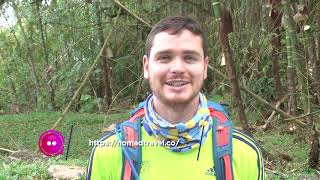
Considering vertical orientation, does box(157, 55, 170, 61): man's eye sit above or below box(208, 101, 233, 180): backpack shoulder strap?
above

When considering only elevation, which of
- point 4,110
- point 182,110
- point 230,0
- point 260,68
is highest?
point 230,0

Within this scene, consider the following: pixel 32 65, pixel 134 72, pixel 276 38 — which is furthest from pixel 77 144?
pixel 32 65

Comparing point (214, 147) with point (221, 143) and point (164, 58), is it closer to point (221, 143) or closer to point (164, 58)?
point (221, 143)

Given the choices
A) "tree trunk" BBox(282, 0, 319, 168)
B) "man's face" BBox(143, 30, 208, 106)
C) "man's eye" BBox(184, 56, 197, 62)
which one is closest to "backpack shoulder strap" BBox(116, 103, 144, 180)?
→ "man's face" BBox(143, 30, 208, 106)

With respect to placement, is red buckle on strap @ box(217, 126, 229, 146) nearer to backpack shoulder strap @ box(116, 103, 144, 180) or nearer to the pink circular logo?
backpack shoulder strap @ box(116, 103, 144, 180)

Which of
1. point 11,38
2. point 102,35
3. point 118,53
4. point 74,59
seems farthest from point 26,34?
point 102,35

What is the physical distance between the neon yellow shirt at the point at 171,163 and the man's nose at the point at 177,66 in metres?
Answer: 0.19

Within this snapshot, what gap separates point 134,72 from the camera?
8.49m

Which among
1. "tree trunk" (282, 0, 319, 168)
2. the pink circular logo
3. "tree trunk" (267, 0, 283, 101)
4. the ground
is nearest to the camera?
the pink circular logo

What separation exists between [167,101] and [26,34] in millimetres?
9767

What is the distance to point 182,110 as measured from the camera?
1.38 meters

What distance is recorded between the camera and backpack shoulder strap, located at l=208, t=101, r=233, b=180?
127 cm

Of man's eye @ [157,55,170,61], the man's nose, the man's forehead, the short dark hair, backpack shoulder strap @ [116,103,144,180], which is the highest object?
the short dark hair

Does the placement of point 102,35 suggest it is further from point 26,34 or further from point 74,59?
point 26,34
